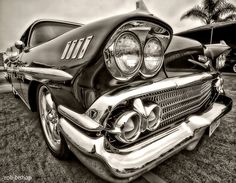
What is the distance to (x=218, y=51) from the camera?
2021 millimetres

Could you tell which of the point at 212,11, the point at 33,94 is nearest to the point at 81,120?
the point at 33,94

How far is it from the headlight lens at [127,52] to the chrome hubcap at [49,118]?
2.74 feet

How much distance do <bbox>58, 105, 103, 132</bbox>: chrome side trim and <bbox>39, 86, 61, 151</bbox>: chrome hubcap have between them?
1.54ft

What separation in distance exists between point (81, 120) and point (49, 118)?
796 millimetres

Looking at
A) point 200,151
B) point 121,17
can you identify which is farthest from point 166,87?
point 200,151

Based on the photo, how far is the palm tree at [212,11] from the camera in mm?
13136

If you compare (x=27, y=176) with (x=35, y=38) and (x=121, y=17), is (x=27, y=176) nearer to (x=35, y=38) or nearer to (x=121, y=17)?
(x=121, y=17)

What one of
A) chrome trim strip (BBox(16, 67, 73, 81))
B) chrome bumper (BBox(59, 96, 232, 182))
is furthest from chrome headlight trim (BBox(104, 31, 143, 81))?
chrome bumper (BBox(59, 96, 232, 182))

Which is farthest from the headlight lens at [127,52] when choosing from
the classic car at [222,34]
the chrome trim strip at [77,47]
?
the classic car at [222,34]

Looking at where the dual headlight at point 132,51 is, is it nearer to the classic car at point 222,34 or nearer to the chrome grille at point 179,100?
the chrome grille at point 179,100

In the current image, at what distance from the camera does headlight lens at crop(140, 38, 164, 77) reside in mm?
1185

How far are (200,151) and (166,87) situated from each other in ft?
2.85

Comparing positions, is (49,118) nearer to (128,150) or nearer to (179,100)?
(128,150)

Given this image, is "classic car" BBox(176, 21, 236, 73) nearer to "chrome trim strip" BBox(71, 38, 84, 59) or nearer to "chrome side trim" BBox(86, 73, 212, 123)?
"chrome side trim" BBox(86, 73, 212, 123)
